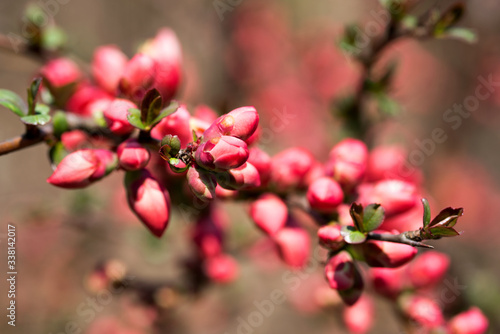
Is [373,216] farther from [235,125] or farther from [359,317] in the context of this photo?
[359,317]

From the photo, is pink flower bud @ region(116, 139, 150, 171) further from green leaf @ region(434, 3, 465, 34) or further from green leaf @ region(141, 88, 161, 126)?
green leaf @ region(434, 3, 465, 34)

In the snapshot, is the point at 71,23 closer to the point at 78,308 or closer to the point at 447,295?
the point at 78,308

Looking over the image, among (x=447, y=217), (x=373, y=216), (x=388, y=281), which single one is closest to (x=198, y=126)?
(x=373, y=216)

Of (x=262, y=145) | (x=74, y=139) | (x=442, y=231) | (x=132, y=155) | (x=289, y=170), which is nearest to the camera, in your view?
(x=442, y=231)

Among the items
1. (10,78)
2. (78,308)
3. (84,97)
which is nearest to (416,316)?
(84,97)

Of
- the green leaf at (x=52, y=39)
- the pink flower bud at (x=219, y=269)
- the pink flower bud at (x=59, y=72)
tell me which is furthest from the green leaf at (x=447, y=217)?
the green leaf at (x=52, y=39)

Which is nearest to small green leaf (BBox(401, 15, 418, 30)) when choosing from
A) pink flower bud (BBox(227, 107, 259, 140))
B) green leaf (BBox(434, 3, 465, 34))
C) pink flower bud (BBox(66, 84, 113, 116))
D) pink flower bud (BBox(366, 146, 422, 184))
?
green leaf (BBox(434, 3, 465, 34))
